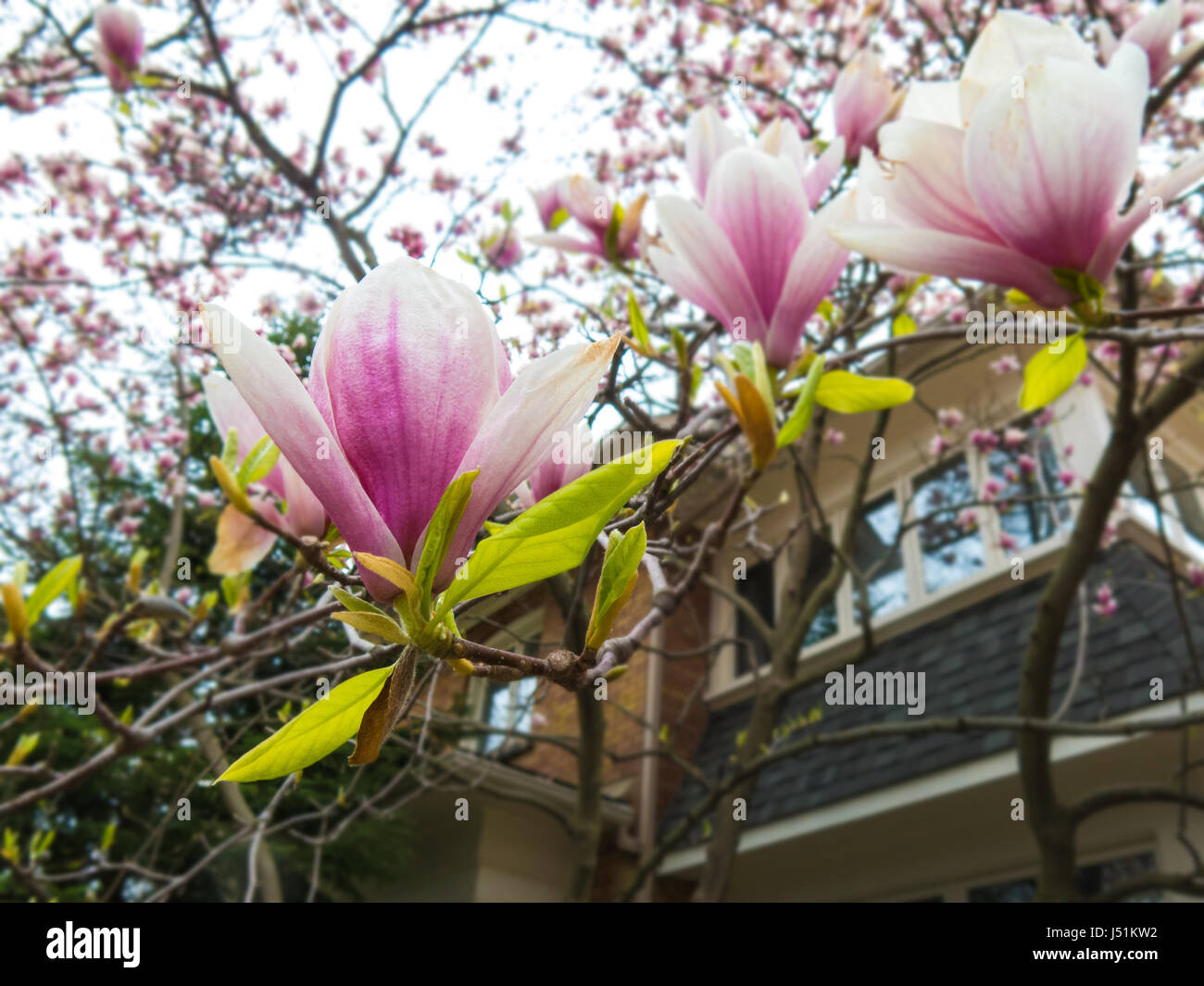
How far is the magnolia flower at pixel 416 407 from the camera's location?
1.80ft

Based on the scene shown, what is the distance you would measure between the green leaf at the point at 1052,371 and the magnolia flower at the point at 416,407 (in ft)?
1.96

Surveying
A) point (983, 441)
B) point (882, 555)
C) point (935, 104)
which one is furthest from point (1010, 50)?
point (882, 555)

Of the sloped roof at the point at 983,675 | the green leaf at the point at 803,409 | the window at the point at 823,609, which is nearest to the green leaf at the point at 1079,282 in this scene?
the green leaf at the point at 803,409

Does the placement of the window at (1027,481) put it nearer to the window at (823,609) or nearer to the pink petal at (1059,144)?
the window at (823,609)

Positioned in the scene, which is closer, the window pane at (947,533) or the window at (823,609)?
the window pane at (947,533)

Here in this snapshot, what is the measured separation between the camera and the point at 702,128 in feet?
3.82

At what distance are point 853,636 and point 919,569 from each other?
0.57 m

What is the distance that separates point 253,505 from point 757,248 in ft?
2.25

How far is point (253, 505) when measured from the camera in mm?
1169

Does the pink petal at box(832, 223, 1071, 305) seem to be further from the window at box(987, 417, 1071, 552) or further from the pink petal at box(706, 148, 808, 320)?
the window at box(987, 417, 1071, 552)

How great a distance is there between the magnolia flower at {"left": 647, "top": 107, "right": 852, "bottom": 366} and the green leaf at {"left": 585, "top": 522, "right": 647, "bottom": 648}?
390 mm

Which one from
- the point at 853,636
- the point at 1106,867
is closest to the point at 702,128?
the point at 1106,867

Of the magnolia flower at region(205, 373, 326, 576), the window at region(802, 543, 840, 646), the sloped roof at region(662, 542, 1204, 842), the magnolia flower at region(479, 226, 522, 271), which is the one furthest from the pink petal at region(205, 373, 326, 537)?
the window at region(802, 543, 840, 646)
